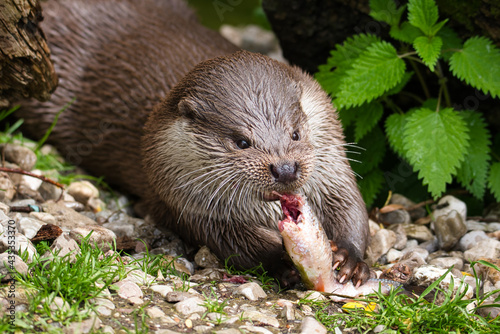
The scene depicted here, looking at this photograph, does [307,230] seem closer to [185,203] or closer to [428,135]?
[185,203]

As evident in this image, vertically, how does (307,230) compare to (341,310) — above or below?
above

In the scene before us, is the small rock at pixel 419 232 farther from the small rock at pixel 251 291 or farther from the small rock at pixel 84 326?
the small rock at pixel 84 326

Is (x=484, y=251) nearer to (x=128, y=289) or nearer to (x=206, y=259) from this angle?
(x=206, y=259)

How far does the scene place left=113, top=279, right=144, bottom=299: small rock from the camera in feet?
6.56

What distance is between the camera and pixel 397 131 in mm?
3086

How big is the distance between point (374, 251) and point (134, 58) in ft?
5.74

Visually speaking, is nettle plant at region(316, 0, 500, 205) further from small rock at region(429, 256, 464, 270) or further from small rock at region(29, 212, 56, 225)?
small rock at region(29, 212, 56, 225)

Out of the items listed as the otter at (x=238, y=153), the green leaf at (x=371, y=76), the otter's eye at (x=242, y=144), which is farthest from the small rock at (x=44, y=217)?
the green leaf at (x=371, y=76)

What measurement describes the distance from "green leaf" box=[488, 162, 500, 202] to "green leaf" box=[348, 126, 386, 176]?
0.56 metres

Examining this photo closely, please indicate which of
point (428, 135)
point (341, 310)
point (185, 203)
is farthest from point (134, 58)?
point (341, 310)

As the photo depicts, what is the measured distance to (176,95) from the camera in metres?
2.59

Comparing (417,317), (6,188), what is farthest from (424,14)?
(6,188)

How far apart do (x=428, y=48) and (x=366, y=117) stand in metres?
0.52

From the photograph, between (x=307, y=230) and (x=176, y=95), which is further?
(x=176, y=95)
